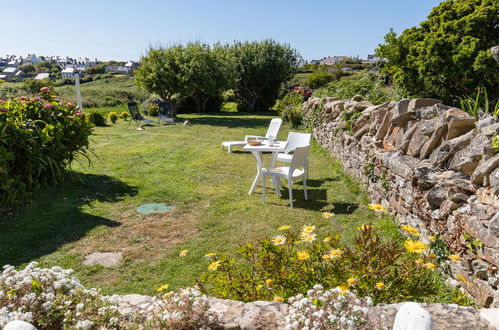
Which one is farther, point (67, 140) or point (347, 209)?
point (67, 140)

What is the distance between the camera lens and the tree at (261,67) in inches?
744

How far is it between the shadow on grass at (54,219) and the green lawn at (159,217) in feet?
0.04

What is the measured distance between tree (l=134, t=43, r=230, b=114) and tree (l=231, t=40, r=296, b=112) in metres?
2.14

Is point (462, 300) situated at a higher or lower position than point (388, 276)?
lower

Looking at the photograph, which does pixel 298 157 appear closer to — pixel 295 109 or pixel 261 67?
pixel 295 109

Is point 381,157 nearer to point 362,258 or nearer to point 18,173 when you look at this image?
point 362,258

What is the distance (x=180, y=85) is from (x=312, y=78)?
8.21 m

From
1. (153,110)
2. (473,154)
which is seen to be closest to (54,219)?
(473,154)

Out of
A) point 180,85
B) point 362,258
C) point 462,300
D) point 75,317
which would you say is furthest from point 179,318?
point 180,85

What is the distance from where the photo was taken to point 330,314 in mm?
1560

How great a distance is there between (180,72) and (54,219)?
11823mm

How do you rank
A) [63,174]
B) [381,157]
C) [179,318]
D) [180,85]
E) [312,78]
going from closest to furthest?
1. [179,318]
2. [381,157]
3. [63,174]
4. [180,85]
5. [312,78]

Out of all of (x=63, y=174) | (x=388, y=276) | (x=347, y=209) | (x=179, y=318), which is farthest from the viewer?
(x=63, y=174)

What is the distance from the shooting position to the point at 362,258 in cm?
219
